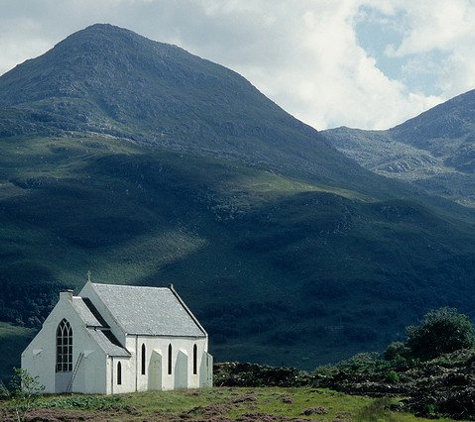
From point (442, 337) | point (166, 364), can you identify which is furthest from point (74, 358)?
point (442, 337)

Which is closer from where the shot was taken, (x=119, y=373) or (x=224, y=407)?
(x=224, y=407)

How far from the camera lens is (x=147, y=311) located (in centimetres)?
9938

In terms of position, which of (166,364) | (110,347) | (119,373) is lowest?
(119,373)

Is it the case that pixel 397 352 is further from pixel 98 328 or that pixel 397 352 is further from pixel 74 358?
pixel 74 358

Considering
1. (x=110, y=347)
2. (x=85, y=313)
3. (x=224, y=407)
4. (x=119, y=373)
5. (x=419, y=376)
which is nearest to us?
(x=224, y=407)

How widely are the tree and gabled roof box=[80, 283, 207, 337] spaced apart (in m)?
25.2

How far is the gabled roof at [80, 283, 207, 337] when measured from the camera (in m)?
95.1

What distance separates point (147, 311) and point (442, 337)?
3283 centimetres

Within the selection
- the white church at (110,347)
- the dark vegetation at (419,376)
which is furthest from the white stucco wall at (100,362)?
the dark vegetation at (419,376)

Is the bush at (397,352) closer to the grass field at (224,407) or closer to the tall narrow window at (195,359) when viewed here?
the tall narrow window at (195,359)

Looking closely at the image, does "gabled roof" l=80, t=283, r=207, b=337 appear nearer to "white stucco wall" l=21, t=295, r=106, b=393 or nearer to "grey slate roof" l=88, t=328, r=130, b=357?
"grey slate roof" l=88, t=328, r=130, b=357

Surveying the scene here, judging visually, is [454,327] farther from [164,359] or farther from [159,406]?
[159,406]

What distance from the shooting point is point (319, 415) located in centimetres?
7200

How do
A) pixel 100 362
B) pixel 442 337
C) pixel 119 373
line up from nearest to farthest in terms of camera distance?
pixel 100 362
pixel 119 373
pixel 442 337
